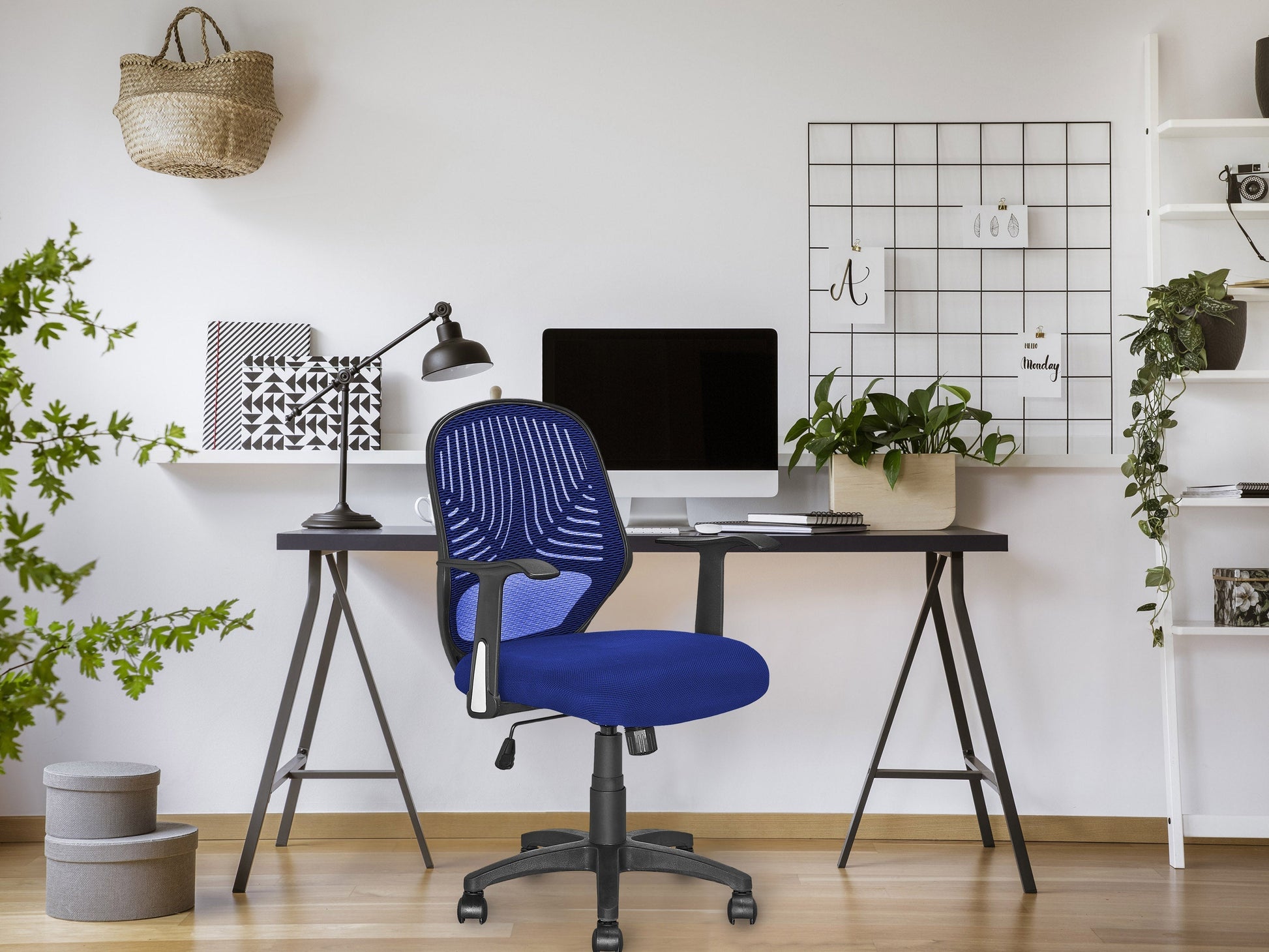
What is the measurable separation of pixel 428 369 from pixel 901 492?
118 centimetres

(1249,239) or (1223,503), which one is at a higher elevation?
(1249,239)

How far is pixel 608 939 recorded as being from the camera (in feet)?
6.23

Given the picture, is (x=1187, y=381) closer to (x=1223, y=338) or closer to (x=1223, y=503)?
(x=1223, y=338)

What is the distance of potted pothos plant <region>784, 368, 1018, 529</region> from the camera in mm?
2412

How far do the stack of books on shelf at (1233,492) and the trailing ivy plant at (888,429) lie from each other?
1.57ft

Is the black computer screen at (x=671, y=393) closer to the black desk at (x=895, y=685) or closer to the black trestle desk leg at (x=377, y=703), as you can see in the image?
the black desk at (x=895, y=685)

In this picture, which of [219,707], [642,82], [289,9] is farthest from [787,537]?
[289,9]

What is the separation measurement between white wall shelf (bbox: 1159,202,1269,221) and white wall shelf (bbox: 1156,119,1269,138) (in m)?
0.18

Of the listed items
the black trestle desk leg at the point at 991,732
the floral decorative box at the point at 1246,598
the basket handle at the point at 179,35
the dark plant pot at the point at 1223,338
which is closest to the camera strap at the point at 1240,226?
the dark plant pot at the point at 1223,338

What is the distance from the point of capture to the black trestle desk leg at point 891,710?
94.8 inches

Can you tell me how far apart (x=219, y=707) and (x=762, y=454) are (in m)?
1.61

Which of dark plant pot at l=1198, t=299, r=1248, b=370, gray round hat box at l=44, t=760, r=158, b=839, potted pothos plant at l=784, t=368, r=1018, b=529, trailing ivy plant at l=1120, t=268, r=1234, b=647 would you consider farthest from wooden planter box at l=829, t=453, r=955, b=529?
gray round hat box at l=44, t=760, r=158, b=839

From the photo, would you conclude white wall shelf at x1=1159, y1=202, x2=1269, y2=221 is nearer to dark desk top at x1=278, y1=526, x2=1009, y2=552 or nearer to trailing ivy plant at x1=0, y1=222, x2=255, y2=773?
dark desk top at x1=278, y1=526, x2=1009, y2=552

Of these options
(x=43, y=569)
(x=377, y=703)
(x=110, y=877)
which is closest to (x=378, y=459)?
(x=377, y=703)
